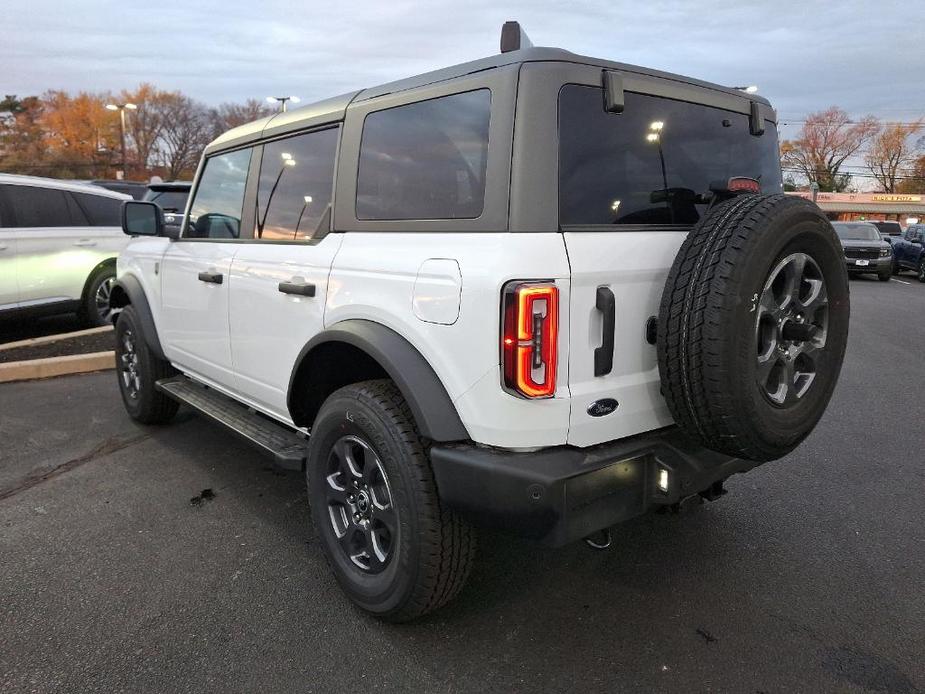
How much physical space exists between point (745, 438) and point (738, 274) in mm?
536

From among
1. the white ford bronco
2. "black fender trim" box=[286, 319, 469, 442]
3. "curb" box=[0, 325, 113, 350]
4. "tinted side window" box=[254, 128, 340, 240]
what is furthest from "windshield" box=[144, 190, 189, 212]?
"black fender trim" box=[286, 319, 469, 442]

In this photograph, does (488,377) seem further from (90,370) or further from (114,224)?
(114,224)

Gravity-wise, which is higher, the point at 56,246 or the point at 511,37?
the point at 511,37

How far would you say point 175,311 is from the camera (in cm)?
416

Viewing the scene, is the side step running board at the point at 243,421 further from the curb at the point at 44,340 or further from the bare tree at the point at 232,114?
the bare tree at the point at 232,114

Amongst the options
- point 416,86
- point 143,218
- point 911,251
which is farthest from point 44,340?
point 911,251

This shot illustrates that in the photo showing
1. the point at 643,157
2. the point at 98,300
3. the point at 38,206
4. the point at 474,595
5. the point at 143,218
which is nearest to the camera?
the point at 643,157

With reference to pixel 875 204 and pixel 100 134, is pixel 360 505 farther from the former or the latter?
pixel 875 204

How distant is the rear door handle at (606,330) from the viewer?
216cm

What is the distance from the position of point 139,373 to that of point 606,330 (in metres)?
3.72

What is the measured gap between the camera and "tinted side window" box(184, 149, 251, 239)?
3.65 metres

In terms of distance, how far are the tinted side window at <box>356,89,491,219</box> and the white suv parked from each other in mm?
6336

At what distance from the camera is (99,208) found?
27.1 ft

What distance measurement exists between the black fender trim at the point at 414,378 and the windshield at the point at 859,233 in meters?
18.9
